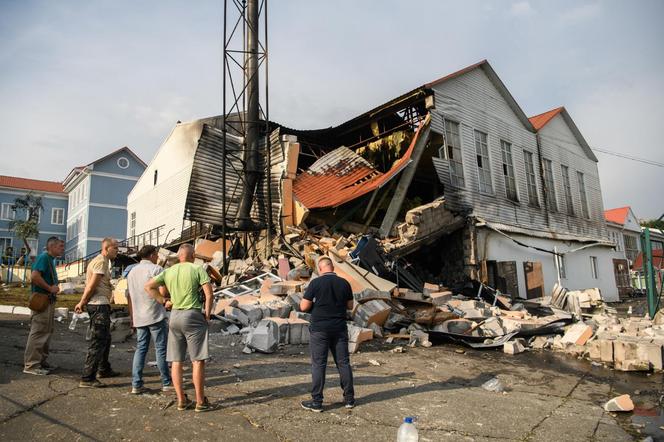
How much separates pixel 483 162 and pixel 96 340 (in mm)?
16021

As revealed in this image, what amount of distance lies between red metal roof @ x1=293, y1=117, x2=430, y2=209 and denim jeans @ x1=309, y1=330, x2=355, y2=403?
9190mm

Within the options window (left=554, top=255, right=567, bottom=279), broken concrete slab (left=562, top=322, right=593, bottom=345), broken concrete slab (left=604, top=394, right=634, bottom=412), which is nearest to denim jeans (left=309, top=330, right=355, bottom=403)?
broken concrete slab (left=604, top=394, right=634, bottom=412)

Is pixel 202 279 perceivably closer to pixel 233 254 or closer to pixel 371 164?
pixel 233 254

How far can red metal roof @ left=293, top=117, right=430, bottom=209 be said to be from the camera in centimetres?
1404

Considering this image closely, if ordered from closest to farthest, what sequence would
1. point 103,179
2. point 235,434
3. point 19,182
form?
point 235,434 → point 103,179 → point 19,182

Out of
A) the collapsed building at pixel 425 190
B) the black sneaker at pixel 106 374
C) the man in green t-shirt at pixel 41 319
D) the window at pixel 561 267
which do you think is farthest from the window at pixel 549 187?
the man in green t-shirt at pixel 41 319

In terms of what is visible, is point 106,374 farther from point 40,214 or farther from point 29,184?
point 29,184

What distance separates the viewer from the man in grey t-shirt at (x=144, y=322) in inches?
184

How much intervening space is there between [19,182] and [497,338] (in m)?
42.7

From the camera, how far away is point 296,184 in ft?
49.1

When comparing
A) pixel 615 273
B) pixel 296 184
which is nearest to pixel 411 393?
pixel 296 184

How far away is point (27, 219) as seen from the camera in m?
37.3

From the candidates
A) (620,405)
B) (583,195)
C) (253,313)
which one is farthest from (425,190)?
(620,405)

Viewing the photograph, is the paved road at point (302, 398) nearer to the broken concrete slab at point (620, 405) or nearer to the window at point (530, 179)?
the broken concrete slab at point (620, 405)
